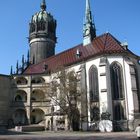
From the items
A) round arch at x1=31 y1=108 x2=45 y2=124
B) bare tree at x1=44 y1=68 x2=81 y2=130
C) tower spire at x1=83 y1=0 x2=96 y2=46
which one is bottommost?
round arch at x1=31 y1=108 x2=45 y2=124

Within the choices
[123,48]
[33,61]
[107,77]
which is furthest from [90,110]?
[33,61]

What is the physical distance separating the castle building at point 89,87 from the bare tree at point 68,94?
118 cm

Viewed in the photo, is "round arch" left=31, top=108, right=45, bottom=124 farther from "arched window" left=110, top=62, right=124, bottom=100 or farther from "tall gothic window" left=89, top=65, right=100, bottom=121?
"arched window" left=110, top=62, right=124, bottom=100

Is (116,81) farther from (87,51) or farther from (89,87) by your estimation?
(87,51)

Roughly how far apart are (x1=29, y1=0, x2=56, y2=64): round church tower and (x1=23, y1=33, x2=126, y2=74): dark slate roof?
5.03 meters

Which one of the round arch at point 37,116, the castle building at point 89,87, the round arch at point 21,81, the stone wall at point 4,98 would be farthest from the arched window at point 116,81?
the stone wall at point 4,98

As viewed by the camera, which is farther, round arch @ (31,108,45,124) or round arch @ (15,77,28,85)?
round arch @ (15,77,28,85)

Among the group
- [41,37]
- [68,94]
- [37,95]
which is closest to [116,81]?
[68,94]

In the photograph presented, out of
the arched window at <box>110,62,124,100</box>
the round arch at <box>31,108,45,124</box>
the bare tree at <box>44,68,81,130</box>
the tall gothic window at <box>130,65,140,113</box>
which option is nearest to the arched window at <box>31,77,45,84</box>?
the round arch at <box>31,108,45,124</box>

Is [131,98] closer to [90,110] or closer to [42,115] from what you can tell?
[90,110]

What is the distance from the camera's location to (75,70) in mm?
45312

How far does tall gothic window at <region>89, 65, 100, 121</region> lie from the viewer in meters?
40.4

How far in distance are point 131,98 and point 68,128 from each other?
1072cm

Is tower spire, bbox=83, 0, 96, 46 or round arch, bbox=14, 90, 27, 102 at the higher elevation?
tower spire, bbox=83, 0, 96, 46
